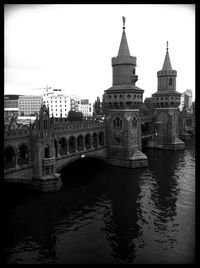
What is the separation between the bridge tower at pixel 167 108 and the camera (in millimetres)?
84938

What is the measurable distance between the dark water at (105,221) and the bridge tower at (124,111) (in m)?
8.29

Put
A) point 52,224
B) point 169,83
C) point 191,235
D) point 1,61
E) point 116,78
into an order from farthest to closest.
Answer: point 169,83 → point 116,78 → point 52,224 → point 191,235 → point 1,61

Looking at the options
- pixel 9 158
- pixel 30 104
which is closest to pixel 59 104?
pixel 30 104

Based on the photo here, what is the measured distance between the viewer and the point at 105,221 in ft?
114

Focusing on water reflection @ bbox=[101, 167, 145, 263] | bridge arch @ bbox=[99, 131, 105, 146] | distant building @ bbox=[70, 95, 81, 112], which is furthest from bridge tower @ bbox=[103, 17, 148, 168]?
distant building @ bbox=[70, 95, 81, 112]

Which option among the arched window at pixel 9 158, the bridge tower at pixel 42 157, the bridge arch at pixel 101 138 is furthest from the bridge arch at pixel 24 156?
the bridge arch at pixel 101 138

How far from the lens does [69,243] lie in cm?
2933

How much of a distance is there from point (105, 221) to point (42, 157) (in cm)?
1643

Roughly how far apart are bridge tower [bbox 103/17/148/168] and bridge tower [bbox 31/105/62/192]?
21.8m

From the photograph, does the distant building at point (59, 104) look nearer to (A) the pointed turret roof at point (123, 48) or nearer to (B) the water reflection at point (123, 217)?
(A) the pointed turret roof at point (123, 48)

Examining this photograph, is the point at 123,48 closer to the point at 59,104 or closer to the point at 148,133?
the point at 148,133
